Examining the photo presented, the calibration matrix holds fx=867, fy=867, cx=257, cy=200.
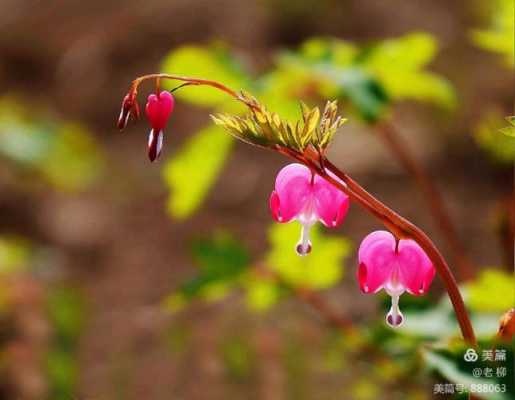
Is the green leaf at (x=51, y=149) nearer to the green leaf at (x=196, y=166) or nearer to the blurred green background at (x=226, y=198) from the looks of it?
the blurred green background at (x=226, y=198)

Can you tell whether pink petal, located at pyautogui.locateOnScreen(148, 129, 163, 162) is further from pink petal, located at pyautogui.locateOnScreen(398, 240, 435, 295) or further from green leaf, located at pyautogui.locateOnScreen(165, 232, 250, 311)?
green leaf, located at pyautogui.locateOnScreen(165, 232, 250, 311)

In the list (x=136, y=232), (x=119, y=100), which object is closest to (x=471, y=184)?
(x=136, y=232)

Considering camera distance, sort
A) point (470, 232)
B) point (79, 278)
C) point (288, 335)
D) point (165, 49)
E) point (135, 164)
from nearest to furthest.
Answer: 1. point (288, 335)
2. point (470, 232)
3. point (79, 278)
4. point (135, 164)
5. point (165, 49)

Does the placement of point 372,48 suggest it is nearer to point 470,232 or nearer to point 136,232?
point 470,232

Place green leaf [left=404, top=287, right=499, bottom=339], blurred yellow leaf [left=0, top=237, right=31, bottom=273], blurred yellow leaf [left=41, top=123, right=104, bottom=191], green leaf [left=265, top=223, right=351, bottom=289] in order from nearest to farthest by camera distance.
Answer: green leaf [left=404, top=287, right=499, bottom=339], green leaf [left=265, top=223, right=351, bottom=289], blurred yellow leaf [left=0, top=237, right=31, bottom=273], blurred yellow leaf [left=41, top=123, right=104, bottom=191]

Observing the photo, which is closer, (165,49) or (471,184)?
(471,184)

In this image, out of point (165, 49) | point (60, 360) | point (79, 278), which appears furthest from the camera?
point (165, 49)

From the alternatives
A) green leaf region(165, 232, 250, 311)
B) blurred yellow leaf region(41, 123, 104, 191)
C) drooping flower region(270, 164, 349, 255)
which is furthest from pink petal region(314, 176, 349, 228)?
blurred yellow leaf region(41, 123, 104, 191)
